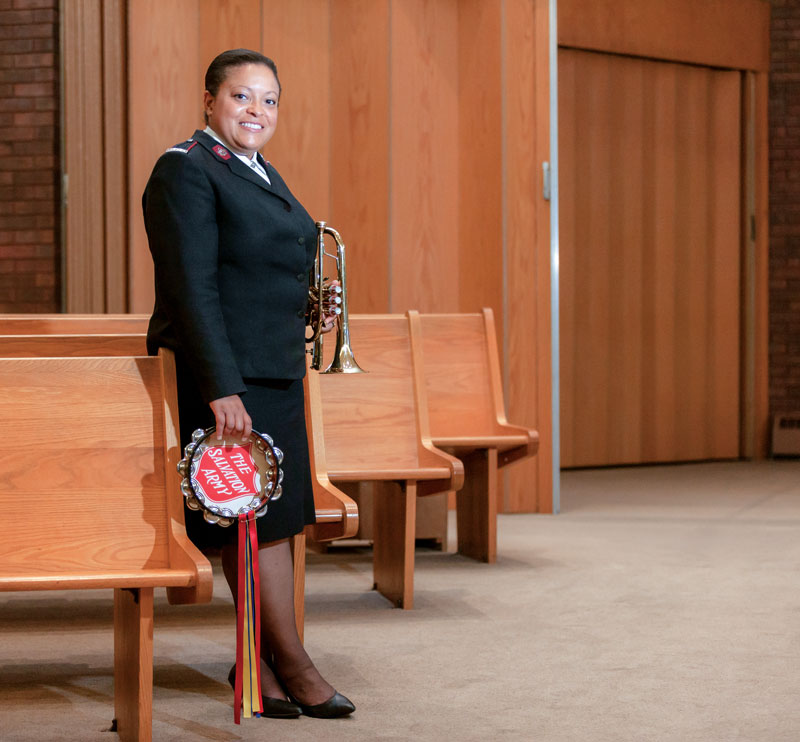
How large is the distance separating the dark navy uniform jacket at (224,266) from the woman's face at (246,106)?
0.04 metres

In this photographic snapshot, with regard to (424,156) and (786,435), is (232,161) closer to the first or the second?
(424,156)

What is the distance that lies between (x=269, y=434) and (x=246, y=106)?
715 millimetres

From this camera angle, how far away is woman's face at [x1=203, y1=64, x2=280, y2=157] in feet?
8.25

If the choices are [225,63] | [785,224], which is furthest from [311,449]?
[785,224]

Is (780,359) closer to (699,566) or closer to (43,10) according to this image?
(699,566)

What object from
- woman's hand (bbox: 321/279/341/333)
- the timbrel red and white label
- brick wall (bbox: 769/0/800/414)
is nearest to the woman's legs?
the timbrel red and white label

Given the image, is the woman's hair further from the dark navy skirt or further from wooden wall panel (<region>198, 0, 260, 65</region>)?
wooden wall panel (<region>198, 0, 260, 65</region>)

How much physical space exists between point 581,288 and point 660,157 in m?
1.16

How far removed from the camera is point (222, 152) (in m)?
2.53

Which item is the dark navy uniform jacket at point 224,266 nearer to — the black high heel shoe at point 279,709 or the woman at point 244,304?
the woman at point 244,304

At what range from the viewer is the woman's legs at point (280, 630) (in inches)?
102

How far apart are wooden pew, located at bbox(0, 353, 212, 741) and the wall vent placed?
7031mm

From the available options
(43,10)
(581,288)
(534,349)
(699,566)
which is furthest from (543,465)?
(43,10)

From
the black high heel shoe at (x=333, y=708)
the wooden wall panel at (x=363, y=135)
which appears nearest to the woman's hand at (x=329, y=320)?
the black high heel shoe at (x=333, y=708)
